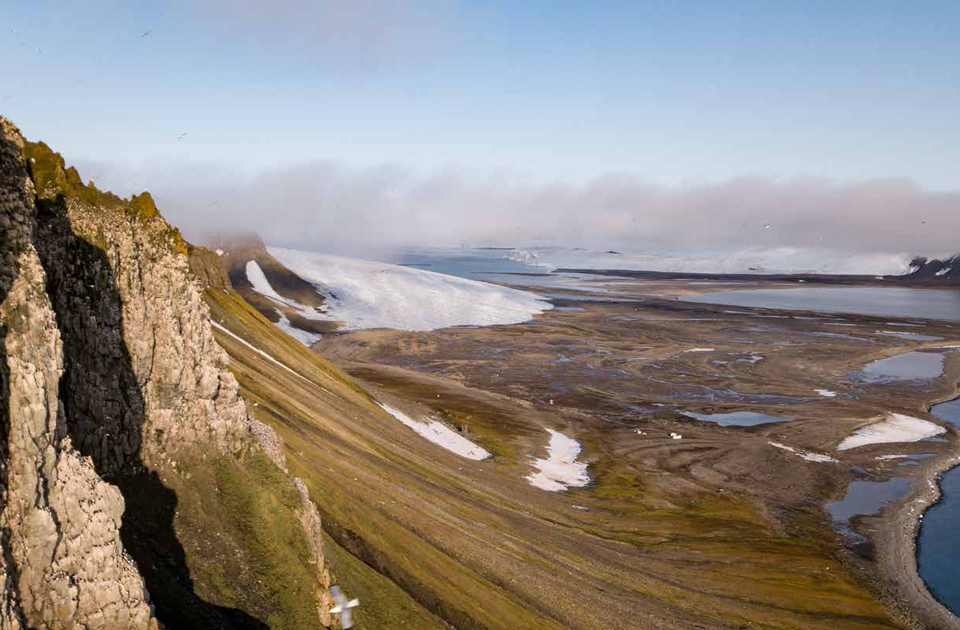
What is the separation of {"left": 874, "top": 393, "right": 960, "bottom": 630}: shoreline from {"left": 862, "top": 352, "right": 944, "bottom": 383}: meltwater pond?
59.8 meters

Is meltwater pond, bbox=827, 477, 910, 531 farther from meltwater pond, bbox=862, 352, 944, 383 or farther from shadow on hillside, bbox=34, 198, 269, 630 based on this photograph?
meltwater pond, bbox=862, 352, 944, 383

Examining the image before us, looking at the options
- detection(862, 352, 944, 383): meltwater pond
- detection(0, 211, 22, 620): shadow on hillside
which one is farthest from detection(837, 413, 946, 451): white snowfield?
detection(0, 211, 22, 620): shadow on hillside

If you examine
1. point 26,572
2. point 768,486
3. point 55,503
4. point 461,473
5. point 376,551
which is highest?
point 55,503

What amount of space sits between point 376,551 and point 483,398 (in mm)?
73631

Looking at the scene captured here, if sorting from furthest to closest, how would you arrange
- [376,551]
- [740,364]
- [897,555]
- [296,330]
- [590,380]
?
1. [296,330]
2. [740,364]
3. [590,380]
4. [897,555]
5. [376,551]

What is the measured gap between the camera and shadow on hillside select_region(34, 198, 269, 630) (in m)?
19.4

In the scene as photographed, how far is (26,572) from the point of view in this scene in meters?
13.9

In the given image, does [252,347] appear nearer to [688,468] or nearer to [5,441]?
[5,441]

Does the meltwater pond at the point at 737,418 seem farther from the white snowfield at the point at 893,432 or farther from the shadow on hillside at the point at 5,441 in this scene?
the shadow on hillside at the point at 5,441

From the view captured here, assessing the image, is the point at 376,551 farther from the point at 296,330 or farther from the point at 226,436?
the point at 296,330

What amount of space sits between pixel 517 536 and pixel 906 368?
129254 mm

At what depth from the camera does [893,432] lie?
300ft

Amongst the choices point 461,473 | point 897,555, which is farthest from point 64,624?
point 897,555

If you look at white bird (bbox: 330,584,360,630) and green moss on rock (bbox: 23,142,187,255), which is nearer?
green moss on rock (bbox: 23,142,187,255)
